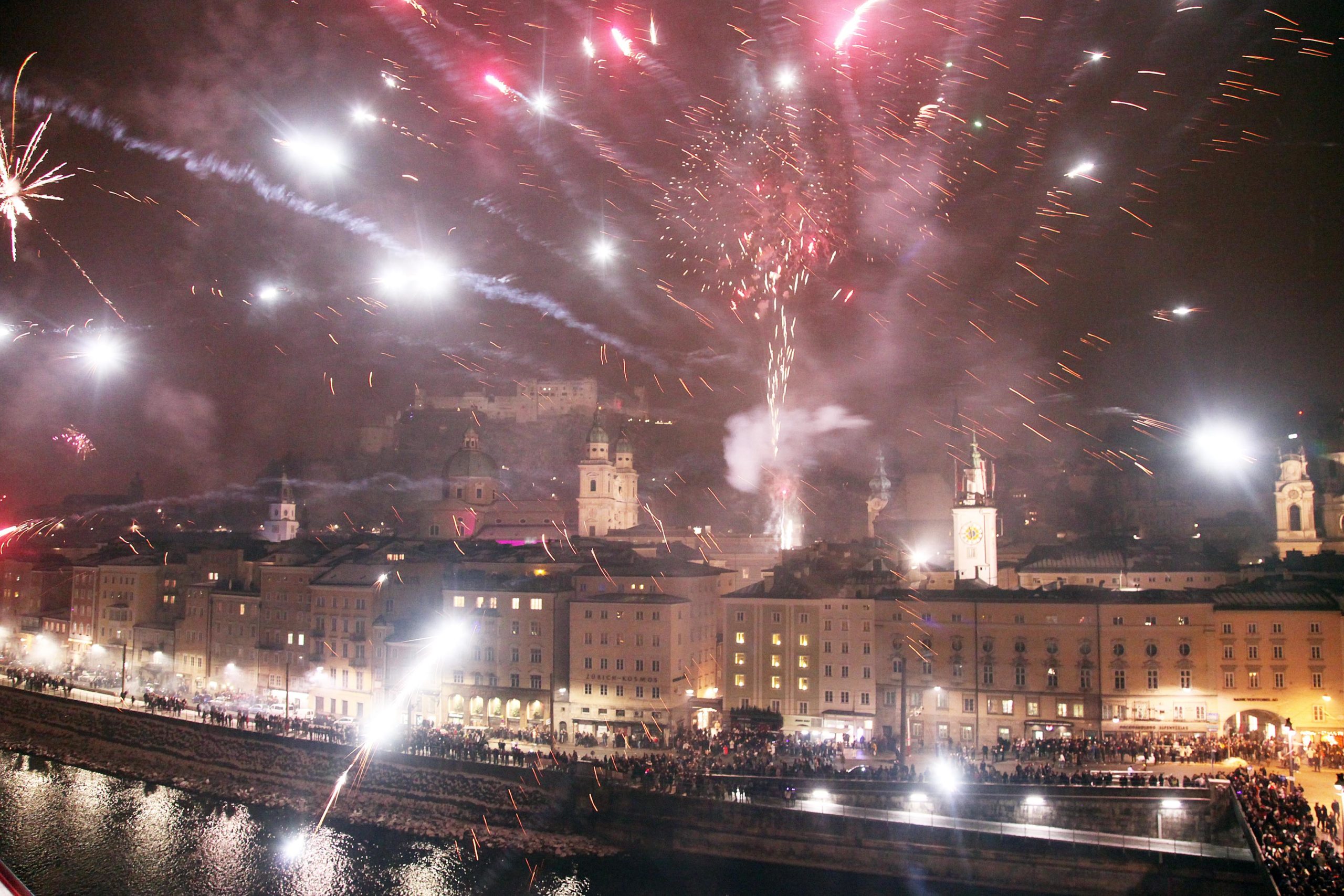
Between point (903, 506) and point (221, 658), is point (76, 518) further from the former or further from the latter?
point (903, 506)

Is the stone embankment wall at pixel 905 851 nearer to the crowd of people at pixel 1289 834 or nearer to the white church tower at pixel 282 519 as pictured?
the crowd of people at pixel 1289 834

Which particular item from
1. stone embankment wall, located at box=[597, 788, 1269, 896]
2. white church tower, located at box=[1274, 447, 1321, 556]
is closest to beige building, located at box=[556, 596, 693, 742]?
stone embankment wall, located at box=[597, 788, 1269, 896]

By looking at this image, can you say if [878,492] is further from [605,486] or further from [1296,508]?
[1296,508]

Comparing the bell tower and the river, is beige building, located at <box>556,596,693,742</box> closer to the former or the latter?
the river

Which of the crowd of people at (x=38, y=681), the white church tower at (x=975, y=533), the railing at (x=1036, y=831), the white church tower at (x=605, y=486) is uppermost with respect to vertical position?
the white church tower at (x=605, y=486)

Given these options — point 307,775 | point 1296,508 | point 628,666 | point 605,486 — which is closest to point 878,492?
point 605,486

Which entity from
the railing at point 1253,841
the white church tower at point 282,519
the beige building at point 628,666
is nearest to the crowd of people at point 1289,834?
the railing at point 1253,841
